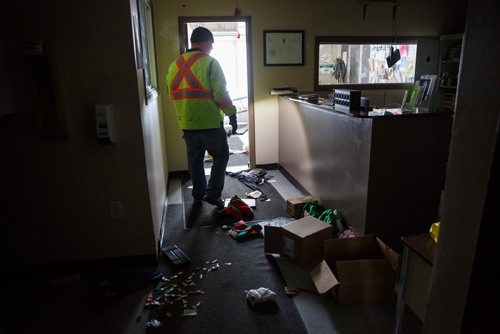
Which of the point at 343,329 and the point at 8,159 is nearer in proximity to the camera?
the point at 343,329

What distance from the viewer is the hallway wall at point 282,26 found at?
4016 mm

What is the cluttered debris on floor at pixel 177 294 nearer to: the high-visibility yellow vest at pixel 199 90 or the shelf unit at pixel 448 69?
the high-visibility yellow vest at pixel 199 90

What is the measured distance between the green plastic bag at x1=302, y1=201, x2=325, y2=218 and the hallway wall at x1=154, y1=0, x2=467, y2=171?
67.1 inches

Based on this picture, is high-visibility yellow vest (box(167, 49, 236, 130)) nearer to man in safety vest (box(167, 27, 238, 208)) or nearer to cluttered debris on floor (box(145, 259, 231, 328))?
man in safety vest (box(167, 27, 238, 208))

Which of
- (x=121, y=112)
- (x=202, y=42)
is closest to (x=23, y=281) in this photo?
(x=121, y=112)

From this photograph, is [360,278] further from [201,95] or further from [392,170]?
[201,95]

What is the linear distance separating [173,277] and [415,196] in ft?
5.51

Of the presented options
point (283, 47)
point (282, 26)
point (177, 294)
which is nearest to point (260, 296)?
point (177, 294)

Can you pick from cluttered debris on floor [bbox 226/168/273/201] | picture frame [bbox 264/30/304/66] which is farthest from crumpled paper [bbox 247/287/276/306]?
picture frame [bbox 264/30/304/66]

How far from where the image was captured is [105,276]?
7.25 feet

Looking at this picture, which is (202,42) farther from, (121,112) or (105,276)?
(105,276)

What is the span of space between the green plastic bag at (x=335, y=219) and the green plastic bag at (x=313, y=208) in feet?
0.32

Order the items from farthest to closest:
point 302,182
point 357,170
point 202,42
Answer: point 302,182
point 202,42
point 357,170

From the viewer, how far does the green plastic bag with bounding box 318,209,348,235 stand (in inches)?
103
